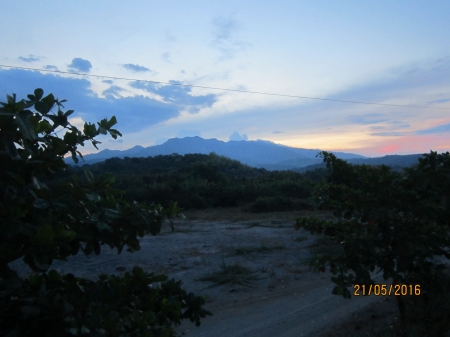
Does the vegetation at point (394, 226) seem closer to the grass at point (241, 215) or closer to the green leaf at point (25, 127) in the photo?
the green leaf at point (25, 127)

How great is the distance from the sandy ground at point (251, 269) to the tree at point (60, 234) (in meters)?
0.58

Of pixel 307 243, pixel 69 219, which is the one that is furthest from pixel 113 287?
pixel 307 243

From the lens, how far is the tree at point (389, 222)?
378cm

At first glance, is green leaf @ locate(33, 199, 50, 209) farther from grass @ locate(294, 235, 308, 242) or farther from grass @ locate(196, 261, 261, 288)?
grass @ locate(294, 235, 308, 242)

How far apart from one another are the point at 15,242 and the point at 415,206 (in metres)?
3.43

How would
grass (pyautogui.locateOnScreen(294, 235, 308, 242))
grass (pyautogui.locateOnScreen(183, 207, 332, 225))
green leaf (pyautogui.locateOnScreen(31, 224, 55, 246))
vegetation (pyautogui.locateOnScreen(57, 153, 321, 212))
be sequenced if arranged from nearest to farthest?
green leaf (pyautogui.locateOnScreen(31, 224, 55, 246)), grass (pyautogui.locateOnScreen(294, 235, 308, 242)), grass (pyautogui.locateOnScreen(183, 207, 332, 225)), vegetation (pyautogui.locateOnScreen(57, 153, 321, 212))

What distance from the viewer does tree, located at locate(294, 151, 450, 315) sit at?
3.78 m

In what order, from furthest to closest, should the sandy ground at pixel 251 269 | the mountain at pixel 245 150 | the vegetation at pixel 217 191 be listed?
the mountain at pixel 245 150 < the vegetation at pixel 217 191 < the sandy ground at pixel 251 269

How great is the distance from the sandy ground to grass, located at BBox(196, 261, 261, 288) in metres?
0.13

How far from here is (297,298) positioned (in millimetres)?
6598

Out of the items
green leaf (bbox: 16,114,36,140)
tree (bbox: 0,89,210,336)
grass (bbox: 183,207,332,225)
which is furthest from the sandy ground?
grass (bbox: 183,207,332,225)

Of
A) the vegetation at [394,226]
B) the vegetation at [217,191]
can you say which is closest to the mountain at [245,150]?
the vegetation at [217,191]

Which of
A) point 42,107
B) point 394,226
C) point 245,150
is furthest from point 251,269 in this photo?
point 245,150

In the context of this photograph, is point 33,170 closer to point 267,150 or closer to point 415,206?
point 415,206
